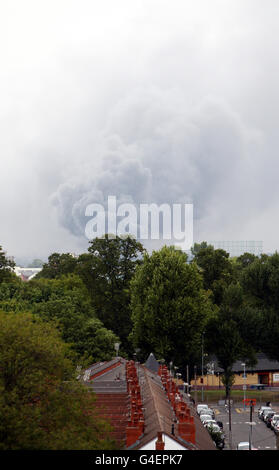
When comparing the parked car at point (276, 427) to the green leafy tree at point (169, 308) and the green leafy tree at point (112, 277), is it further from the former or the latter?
the green leafy tree at point (112, 277)

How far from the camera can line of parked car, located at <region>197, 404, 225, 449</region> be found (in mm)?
49875

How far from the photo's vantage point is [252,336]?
81375 millimetres

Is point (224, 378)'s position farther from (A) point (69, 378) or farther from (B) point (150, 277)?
(A) point (69, 378)

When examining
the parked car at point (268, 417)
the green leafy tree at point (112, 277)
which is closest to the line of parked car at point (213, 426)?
the parked car at point (268, 417)

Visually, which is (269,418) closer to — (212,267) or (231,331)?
(231,331)

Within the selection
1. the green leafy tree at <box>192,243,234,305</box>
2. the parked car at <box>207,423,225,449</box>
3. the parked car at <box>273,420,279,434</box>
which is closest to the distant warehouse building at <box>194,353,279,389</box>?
the green leafy tree at <box>192,243,234,305</box>

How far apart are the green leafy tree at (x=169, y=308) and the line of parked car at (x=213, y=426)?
27.4 ft

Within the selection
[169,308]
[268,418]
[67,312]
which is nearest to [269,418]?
[268,418]

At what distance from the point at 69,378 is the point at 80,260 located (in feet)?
206

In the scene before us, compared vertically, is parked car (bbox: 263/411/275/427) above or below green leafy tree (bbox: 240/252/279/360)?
below

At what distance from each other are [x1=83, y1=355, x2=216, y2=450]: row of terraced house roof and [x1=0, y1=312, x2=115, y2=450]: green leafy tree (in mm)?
2159

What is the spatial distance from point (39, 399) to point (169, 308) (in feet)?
145

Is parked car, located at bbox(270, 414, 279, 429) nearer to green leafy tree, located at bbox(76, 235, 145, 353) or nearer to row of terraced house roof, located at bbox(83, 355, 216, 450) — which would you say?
row of terraced house roof, located at bbox(83, 355, 216, 450)

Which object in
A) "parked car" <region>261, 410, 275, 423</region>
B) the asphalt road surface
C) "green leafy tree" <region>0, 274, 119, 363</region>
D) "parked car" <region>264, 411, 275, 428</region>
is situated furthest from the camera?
"parked car" <region>261, 410, 275, 423</region>
